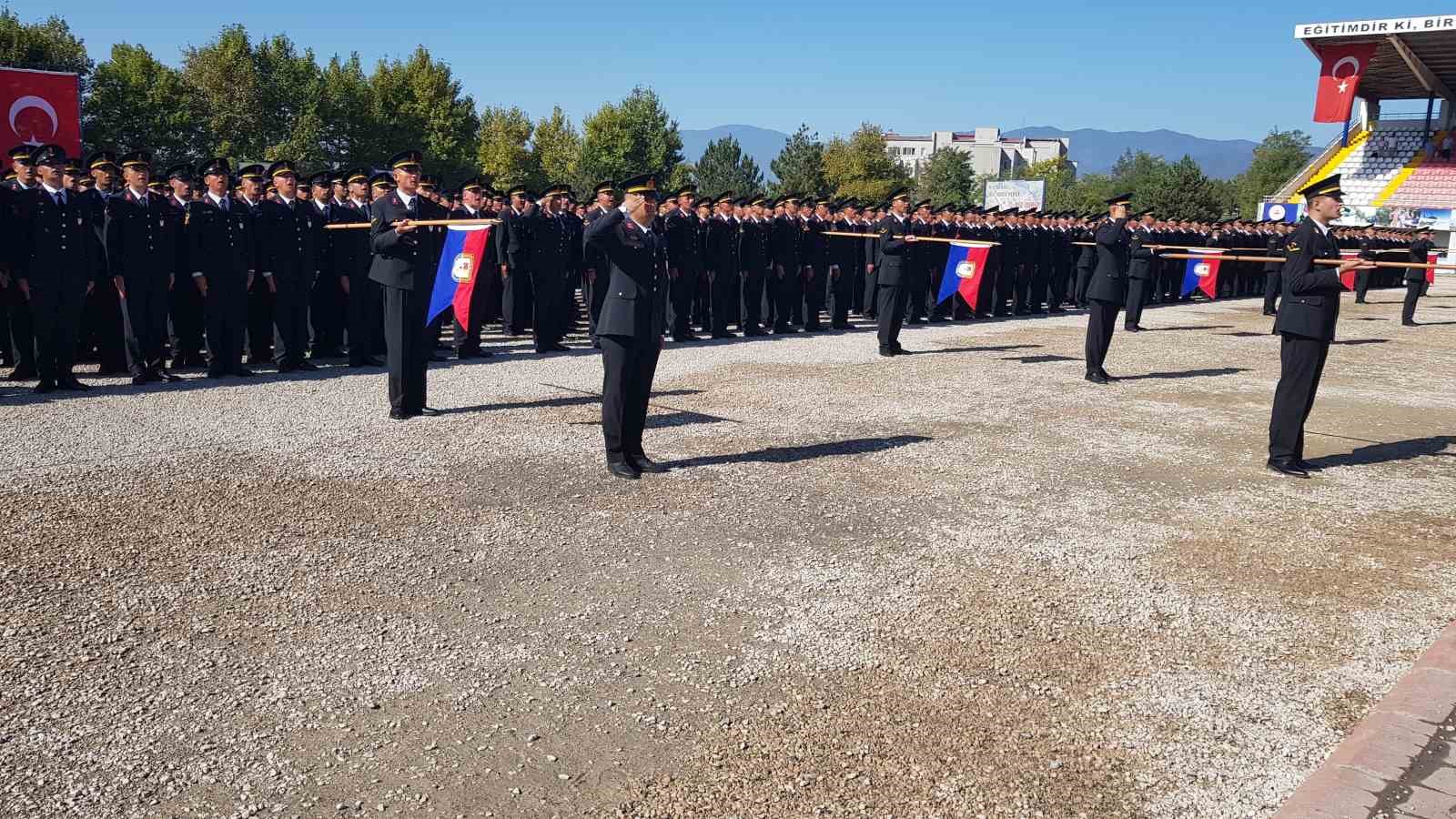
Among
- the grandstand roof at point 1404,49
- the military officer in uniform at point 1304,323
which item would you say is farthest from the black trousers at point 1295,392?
the grandstand roof at point 1404,49

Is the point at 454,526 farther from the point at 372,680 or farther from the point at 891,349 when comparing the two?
the point at 891,349

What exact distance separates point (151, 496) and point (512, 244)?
7.63 meters

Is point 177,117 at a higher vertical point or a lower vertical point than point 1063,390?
higher

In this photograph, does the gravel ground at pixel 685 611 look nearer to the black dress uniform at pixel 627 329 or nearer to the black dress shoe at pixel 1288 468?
the black dress shoe at pixel 1288 468

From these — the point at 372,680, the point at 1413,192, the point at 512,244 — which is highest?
the point at 1413,192

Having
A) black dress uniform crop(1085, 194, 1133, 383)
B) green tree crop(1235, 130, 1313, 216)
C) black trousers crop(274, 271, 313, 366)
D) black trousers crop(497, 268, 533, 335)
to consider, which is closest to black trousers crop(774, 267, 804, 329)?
black trousers crop(497, 268, 533, 335)

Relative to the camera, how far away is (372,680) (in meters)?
3.73

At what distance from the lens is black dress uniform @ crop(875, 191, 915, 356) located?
12320mm

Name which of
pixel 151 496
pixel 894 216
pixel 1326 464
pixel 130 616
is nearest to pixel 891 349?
pixel 894 216

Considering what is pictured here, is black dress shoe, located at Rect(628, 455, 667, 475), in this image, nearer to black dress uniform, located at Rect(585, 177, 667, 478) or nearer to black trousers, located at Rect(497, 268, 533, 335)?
black dress uniform, located at Rect(585, 177, 667, 478)

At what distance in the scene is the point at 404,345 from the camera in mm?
8172

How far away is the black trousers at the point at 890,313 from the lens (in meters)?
12.7

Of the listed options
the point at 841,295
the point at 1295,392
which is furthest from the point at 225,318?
the point at 841,295

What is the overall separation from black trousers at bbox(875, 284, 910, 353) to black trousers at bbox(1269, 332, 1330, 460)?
559 cm
